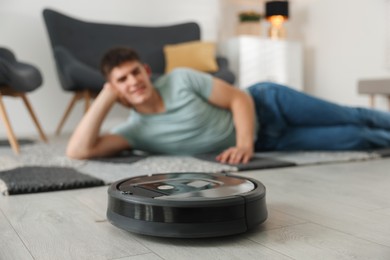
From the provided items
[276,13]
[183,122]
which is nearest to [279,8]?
[276,13]

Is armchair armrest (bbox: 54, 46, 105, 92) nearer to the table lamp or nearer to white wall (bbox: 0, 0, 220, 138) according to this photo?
white wall (bbox: 0, 0, 220, 138)

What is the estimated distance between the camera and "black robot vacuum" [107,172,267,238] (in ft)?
2.79

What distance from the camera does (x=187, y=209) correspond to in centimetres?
85

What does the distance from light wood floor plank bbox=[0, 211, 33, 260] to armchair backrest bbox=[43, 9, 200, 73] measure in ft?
9.06

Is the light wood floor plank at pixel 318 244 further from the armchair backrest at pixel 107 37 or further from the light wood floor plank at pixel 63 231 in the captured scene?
the armchair backrest at pixel 107 37

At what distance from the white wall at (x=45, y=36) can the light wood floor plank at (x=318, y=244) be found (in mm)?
3216

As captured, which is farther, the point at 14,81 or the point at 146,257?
the point at 14,81

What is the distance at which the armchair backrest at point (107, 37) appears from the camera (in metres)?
3.61

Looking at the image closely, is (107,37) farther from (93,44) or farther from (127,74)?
(127,74)

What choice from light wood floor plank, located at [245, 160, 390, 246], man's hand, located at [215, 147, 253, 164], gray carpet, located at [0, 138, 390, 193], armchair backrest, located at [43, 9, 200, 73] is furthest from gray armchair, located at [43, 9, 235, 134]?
light wood floor plank, located at [245, 160, 390, 246]

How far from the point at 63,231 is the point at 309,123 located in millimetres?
1433

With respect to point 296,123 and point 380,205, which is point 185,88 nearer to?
point 296,123

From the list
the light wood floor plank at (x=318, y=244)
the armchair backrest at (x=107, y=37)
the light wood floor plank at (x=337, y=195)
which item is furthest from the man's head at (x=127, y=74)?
the armchair backrest at (x=107, y=37)

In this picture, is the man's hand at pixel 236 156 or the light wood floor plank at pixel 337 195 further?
the man's hand at pixel 236 156
